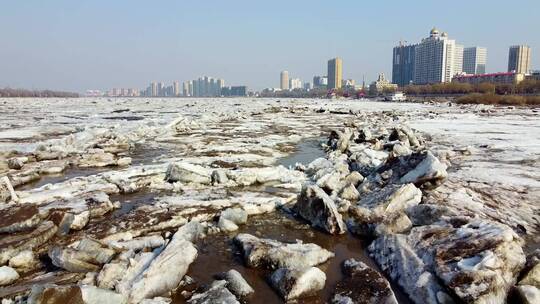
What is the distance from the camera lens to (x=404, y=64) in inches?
7564

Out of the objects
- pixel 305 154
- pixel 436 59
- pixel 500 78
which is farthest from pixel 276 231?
pixel 436 59

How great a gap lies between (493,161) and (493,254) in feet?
29.8

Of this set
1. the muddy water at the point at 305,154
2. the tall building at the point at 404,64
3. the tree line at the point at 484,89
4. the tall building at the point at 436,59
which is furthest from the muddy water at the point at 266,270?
the tall building at the point at 404,64

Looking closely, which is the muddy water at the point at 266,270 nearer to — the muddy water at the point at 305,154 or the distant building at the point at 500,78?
the muddy water at the point at 305,154

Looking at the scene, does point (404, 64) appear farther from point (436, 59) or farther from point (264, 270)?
point (264, 270)

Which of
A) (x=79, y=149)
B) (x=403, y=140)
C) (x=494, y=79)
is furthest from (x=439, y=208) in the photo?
(x=494, y=79)

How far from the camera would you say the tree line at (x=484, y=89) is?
85537 millimetres

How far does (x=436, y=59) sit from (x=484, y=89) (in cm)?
8234

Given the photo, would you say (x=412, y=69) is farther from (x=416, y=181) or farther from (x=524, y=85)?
(x=416, y=181)

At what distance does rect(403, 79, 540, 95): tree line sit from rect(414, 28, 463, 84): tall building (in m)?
52.2

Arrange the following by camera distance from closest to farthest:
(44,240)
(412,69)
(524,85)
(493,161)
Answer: (44,240), (493,161), (524,85), (412,69)

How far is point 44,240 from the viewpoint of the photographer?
6.20 metres

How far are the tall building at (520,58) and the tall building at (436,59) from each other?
23550mm

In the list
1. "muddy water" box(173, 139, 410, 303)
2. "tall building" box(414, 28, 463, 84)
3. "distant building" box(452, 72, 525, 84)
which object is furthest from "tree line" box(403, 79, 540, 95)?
"muddy water" box(173, 139, 410, 303)
